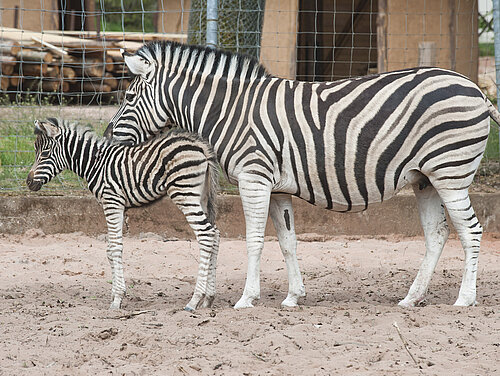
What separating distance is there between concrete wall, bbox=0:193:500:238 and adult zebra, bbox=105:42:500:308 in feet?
7.53

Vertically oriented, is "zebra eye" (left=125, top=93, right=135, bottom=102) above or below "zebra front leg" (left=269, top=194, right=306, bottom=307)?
above

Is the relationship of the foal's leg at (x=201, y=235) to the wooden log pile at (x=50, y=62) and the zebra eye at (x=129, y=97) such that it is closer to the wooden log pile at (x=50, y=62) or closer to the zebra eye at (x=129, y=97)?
the zebra eye at (x=129, y=97)

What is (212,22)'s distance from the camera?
7.82 meters

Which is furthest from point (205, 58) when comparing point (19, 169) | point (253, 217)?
point (19, 169)

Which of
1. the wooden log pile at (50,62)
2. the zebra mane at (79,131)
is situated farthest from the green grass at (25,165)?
the wooden log pile at (50,62)

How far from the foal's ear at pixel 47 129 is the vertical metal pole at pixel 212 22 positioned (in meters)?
2.43

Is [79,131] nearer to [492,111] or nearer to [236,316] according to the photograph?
[236,316]

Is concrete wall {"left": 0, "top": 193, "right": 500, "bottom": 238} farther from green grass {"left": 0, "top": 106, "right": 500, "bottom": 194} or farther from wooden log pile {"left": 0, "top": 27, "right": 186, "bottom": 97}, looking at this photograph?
wooden log pile {"left": 0, "top": 27, "right": 186, "bottom": 97}

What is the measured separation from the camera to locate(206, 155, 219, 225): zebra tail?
568 cm

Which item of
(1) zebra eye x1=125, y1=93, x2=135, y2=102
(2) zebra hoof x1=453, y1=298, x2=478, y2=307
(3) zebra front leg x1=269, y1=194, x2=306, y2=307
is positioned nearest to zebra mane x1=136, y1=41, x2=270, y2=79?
(1) zebra eye x1=125, y1=93, x2=135, y2=102

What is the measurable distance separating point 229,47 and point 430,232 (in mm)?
4043

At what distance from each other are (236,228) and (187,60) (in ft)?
9.03

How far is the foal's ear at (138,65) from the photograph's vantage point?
598 centimetres

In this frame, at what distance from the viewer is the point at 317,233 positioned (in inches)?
329
